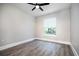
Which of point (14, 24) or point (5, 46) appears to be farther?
point (14, 24)

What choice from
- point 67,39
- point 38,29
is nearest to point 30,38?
point 38,29

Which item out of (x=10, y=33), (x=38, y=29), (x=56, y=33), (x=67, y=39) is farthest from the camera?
(x=38, y=29)

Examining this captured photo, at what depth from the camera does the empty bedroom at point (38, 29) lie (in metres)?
2.67

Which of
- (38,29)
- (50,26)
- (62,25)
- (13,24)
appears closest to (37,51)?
(13,24)

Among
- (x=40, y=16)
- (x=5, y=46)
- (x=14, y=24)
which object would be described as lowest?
(x=5, y=46)

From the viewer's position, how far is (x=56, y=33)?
446 cm

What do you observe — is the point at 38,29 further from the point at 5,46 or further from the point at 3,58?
the point at 3,58

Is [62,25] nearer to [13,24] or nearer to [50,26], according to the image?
[50,26]

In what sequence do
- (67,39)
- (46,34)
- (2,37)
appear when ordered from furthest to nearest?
(46,34), (67,39), (2,37)

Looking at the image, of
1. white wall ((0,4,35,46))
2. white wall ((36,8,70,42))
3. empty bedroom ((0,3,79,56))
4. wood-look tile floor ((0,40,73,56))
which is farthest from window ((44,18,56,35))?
wood-look tile floor ((0,40,73,56))

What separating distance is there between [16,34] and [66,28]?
121 inches

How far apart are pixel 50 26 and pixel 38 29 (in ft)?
3.44

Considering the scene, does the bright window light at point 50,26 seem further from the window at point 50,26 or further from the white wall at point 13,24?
the white wall at point 13,24

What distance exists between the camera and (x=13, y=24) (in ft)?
11.2
